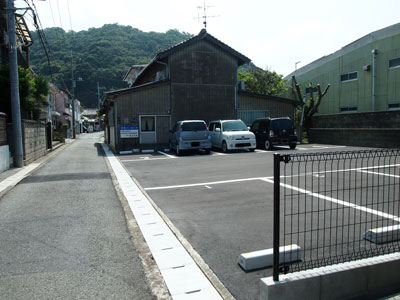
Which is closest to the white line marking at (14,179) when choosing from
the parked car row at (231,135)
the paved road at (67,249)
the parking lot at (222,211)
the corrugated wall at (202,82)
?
the paved road at (67,249)

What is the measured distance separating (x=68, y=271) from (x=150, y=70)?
73.4ft

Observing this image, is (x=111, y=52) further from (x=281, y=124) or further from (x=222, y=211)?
(x=222, y=211)

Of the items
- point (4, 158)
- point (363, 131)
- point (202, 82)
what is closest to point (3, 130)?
point (4, 158)

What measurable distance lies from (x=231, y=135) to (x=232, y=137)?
12cm

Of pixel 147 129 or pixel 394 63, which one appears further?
pixel 394 63

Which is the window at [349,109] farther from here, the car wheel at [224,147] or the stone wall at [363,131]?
the car wheel at [224,147]

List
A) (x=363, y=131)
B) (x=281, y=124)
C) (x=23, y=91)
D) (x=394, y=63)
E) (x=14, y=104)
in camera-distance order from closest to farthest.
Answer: (x=14, y=104) → (x=23, y=91) → (x=281, y=124) → (x=363, y=131) → (x=394, y=63)

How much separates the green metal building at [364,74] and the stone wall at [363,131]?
2.61 m

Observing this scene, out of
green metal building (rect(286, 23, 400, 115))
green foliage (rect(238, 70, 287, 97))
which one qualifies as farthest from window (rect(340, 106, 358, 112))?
green foliage (rect(238, 70, 287, 97))

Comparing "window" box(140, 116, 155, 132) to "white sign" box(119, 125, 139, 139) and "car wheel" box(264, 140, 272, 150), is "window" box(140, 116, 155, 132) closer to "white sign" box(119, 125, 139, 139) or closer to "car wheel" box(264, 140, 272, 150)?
"white sign" box(119, 125, 139, 139)

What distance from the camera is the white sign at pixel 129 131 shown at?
17.7 meters

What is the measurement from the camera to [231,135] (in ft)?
51.3

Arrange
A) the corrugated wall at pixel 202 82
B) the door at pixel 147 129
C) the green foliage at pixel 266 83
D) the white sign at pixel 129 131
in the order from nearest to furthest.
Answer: the white sign at pixel 129 131 < the door at pixel 147 129 < the corrugated wall at pixel 202 82 < the green foliage at pixel 266 83

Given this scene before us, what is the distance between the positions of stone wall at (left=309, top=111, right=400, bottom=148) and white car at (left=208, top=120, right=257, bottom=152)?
6.30 metres
